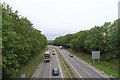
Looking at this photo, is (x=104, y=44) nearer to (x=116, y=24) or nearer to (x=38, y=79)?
(x=116, y=24)

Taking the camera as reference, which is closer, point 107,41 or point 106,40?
point 107,41

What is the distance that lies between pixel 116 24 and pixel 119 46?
6.00 metres

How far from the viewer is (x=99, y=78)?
152ft

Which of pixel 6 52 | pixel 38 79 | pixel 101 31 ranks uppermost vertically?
pixel 101 31

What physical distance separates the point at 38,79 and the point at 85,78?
27.5 ft

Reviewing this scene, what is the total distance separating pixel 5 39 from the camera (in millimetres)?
31125

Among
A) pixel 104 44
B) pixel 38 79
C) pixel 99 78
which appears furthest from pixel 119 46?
pixel 38 79

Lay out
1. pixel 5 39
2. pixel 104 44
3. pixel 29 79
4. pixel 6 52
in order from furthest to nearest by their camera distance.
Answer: pixel 104 44
pixel 29 79
pixel 6 52
pixel 5 39

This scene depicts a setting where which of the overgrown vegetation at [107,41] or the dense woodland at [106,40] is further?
the dense woodland at [106,40]

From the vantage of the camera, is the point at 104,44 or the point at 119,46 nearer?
the point at 119,46

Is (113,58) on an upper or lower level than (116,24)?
lower

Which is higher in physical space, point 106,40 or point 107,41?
point 106,40

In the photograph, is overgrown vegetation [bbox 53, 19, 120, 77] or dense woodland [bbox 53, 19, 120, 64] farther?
dense woodland [bbox 53, 19, 120, 64]

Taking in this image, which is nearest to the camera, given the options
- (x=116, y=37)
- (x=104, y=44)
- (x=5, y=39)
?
(x=5, y=39)
